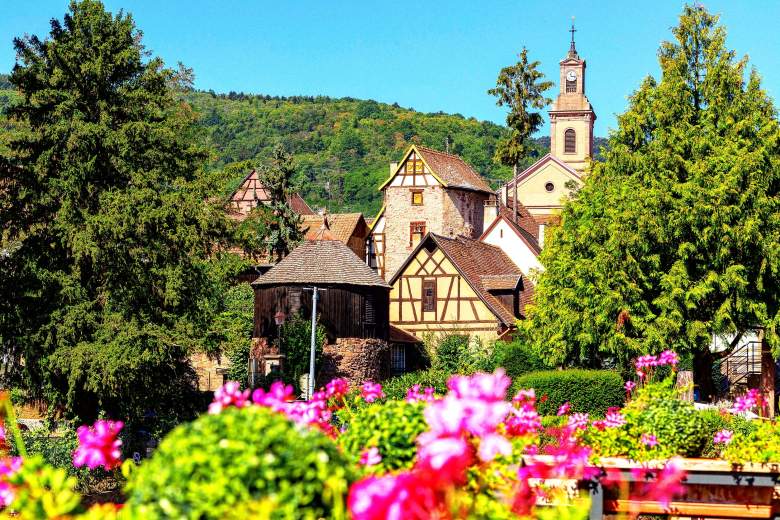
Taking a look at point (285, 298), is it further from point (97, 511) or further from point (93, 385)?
point (97, 511)

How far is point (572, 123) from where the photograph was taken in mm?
101250

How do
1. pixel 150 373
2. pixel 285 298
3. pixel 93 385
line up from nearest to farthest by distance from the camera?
pixel 93 385
pixel 150 373
pixel 285 298

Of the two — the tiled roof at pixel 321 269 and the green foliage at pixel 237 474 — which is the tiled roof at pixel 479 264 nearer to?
the tiled roof at pixel 321 269

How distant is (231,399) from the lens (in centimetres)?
618

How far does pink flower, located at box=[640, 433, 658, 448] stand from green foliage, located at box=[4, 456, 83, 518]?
5980 millimetres

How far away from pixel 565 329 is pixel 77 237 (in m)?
15.0

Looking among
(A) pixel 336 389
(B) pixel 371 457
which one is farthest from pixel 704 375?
(B) pixel 371 457

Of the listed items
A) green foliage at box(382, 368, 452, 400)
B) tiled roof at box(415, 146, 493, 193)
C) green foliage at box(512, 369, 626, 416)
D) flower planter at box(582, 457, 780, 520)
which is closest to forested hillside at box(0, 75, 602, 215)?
tiled roof at box(415, 146, 493, 193)

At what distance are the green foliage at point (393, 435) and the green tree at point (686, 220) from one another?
84.6ft

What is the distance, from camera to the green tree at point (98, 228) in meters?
27.2

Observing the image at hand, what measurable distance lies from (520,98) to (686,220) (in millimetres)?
37719

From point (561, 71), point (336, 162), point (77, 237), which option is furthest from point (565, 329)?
point (336, 162)

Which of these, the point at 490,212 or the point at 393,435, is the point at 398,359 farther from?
the point at 393,435

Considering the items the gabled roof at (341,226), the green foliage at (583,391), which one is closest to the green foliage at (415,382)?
the green foliage at (583,391)
